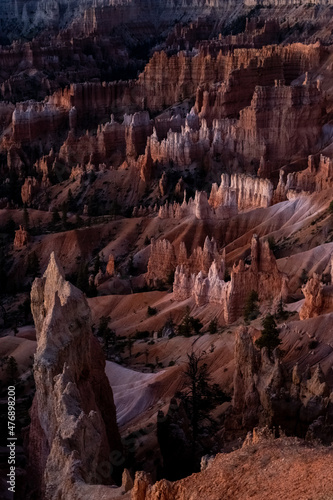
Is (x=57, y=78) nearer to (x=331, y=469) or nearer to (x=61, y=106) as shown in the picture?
(x=61, y=106)

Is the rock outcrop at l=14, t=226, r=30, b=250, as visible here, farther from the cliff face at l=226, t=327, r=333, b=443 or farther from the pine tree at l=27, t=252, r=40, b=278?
the cliff face at l=226, t=327, r=333, b=443

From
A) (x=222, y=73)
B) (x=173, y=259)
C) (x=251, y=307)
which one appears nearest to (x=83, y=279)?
(x=173, y=259)

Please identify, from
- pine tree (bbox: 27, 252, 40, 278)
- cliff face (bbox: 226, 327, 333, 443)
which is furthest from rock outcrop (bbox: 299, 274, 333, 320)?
pine tree (bbox: 27, 252, 40, 278)

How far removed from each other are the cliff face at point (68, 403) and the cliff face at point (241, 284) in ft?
38.3

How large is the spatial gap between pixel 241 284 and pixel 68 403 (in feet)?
56.8

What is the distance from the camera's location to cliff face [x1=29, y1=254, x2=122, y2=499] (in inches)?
592

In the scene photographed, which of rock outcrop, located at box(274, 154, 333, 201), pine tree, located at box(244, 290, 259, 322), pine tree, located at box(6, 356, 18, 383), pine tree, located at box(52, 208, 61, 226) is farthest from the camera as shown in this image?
pine tree, located at box(52, 208, 61, 226)

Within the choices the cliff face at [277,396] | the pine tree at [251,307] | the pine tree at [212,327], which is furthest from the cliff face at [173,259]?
the cliff face at [277,396]

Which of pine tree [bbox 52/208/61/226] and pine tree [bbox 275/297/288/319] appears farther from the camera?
pine tree [bbox 52/208/61/226]

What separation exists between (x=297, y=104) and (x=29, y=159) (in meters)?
29.0

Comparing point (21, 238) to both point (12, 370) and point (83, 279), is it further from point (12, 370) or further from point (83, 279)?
point (12, 370)

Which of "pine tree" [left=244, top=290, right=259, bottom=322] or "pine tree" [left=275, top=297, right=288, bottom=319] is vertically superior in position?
"pine tree" [left=275, top=297, right=288, bottom=319]

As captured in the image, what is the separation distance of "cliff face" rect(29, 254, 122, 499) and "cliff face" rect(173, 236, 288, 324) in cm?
1167

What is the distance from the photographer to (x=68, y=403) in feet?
54.5
